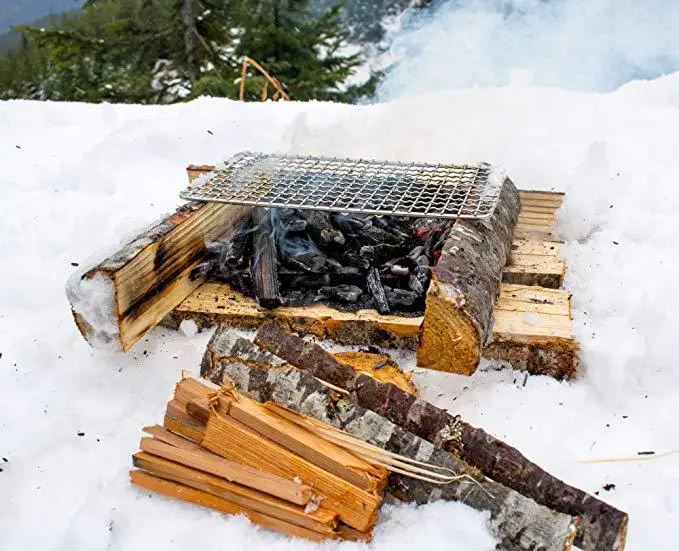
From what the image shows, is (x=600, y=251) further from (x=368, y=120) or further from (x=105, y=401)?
(x=105, y=401)

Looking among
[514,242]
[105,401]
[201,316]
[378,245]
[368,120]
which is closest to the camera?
[105,401]

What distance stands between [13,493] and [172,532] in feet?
2.21

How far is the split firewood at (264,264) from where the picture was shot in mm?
3209

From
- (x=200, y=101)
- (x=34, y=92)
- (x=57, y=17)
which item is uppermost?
(x=200, y=101)

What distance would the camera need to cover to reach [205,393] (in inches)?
95.3

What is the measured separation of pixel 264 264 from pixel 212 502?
4.59 feet

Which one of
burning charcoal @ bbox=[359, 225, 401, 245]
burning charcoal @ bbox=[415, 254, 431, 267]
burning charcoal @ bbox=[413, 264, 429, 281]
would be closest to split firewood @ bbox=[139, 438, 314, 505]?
burning charcoal @ bbox=[413, 264, 429, 281]

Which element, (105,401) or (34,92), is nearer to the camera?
(105,401)

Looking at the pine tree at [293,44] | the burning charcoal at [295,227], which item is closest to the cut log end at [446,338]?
the burning charcoal at [295,227]

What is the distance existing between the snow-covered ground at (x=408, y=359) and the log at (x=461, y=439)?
0.70 feet

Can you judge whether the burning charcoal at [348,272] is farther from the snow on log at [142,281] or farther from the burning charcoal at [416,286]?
the snow on log at [142,281]

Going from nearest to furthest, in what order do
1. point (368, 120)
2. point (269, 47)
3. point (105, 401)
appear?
point (105, 401)
point (368, 120)
point (269, 47)

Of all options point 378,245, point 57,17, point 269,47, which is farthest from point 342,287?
point 57,17

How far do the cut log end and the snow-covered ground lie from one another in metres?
0.15
